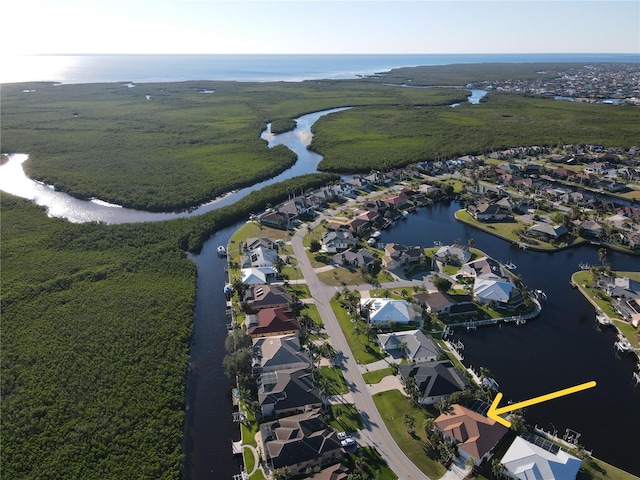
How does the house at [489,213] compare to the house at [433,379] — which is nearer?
the house at [433,379]

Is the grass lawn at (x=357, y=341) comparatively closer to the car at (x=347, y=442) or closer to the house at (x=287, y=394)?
the house at (x=287, y=394)

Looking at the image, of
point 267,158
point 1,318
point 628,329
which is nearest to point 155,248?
point 1,318

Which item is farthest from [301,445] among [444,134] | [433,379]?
[444,134]

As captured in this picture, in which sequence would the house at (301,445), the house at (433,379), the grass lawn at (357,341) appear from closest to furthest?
1. the house at (301,445)
2. the house at (433,379)
3. the grass lawn at (357,341)

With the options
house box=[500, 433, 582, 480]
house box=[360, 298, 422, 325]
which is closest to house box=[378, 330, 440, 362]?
house box=[360, 298, 422, 325]

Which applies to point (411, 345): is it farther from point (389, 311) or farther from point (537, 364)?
point (537, 364)

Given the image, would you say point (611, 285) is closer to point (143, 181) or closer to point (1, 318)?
point (1, 318)

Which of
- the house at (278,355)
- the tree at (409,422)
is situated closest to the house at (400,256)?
the house at (278,355)
